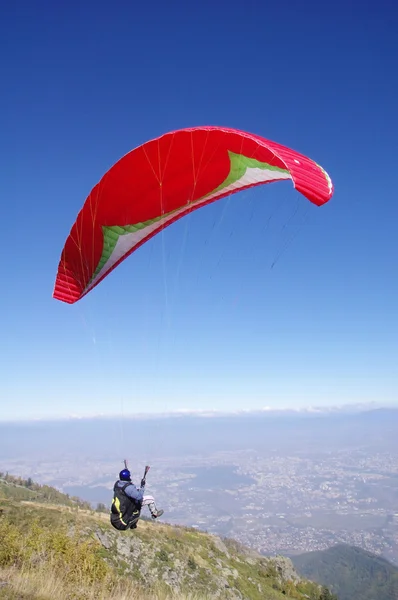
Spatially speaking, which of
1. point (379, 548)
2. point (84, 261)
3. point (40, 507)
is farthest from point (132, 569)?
point (379, 548)

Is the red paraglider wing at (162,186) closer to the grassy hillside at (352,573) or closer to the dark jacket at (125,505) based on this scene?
the dark jacket at (125,505)

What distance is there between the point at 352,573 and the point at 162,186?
385 ft

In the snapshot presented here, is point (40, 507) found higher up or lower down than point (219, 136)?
lower down

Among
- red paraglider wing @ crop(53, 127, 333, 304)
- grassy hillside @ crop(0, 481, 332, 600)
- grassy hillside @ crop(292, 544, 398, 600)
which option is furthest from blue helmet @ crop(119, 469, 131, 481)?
grassy hillside @ crop(292, 544, 398, 600)

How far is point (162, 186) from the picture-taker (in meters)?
8.92

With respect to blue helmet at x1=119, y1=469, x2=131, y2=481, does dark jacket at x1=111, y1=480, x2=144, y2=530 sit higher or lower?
lower

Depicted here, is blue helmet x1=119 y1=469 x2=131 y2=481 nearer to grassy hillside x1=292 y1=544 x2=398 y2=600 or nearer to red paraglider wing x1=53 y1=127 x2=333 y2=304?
red paraglider wing x1=53 y1=127 x2=333 y2=304

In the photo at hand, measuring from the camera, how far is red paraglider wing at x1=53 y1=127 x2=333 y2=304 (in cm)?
703

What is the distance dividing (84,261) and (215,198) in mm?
3821

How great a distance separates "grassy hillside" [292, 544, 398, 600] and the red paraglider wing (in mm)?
92514

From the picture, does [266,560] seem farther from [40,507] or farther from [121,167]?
[121,167]

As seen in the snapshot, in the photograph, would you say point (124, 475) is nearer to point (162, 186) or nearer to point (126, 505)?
point (126, 505)

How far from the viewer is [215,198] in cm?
950

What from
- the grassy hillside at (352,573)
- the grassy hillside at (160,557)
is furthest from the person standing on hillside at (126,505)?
the grassy hillside at (352,573)
